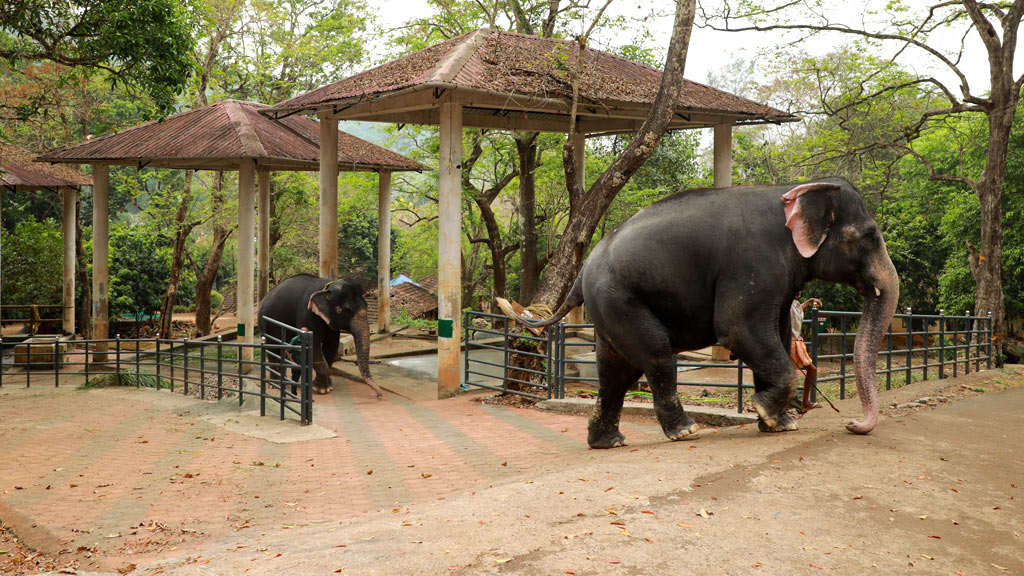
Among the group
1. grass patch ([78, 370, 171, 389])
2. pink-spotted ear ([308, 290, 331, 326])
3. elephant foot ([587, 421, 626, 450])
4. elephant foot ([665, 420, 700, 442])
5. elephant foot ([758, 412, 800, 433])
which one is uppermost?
pink-spotted ear ([308, 290, 331, 326])

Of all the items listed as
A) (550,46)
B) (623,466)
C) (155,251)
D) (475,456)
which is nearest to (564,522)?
(623,466)

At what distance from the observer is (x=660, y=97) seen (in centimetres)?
1106

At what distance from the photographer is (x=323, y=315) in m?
13.7

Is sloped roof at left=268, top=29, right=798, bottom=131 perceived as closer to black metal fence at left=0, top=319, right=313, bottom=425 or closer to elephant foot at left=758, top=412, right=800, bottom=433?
black metal fence at left=0, top=319, right=313, bottom=425

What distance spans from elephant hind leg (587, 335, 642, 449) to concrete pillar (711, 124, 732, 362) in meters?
10.0

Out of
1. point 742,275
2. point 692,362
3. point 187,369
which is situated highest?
point 742,275

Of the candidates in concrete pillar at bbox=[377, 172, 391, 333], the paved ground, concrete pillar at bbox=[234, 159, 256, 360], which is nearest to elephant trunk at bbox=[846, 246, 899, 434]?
the paved ground

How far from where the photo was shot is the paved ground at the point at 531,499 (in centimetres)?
397

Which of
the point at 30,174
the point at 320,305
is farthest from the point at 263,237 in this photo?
the point at 320,305

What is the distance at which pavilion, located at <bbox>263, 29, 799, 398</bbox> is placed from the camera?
12.8 meters

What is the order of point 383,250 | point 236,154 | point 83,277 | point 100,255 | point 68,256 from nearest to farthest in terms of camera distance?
point 236,154, point 100,255, point 383,250, point 68,256, point 83,277

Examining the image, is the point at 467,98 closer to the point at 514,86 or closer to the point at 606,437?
the point at 514,86

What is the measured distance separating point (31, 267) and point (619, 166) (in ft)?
70.2

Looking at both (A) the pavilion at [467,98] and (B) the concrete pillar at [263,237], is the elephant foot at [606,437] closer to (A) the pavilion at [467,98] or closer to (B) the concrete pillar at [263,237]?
(A) the pavilion at [467,98]
